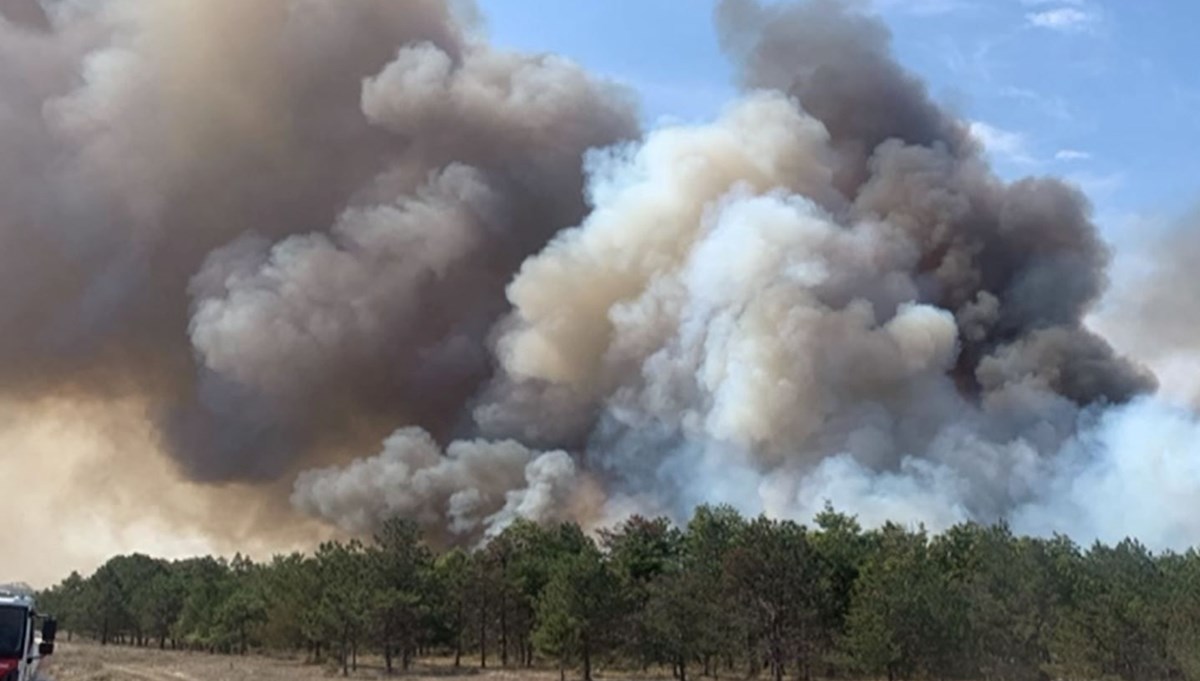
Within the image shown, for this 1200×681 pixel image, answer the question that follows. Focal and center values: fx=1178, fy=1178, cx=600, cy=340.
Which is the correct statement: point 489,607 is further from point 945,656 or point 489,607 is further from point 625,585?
point 945,656

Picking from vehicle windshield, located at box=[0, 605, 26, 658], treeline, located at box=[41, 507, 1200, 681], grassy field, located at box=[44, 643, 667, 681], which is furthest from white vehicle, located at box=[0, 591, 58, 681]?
treeline, located at box=[41, 507, 1200, 681]

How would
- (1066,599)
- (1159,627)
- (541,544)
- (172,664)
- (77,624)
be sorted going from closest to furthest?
(1159,627), (1066,599), (172,664), (541,544), (77,624)

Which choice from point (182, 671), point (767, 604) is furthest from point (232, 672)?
point (767, 604)

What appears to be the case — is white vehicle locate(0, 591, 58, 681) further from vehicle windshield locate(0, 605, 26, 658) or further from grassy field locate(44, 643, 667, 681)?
grassy field locate(44, 643, 667, 681)

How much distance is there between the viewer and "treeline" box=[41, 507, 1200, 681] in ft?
162

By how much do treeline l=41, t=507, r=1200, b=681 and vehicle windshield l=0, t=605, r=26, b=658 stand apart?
37.3 meters

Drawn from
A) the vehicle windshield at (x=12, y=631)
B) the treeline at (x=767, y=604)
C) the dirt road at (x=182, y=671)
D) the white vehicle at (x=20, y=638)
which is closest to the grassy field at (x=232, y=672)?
the dirt road at (x=182, y=671)

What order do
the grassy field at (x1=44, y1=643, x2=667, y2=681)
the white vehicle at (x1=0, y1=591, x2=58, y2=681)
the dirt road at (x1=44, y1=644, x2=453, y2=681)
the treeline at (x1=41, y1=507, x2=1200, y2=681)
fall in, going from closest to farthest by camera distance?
the white vehicle at (x1=0, y1=591, x2=58, y2=681) → the treeline at (x1=41, y1=507, x2=1200, y2=681) → the dirt road at (x1=44, y1=644, x2=453, y2=681) → the grassy field at (x1=44, y1=643, x2=667, y2=681)

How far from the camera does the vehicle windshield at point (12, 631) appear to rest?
76.9 feet

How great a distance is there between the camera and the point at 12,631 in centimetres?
2375

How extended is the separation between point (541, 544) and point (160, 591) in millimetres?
47560

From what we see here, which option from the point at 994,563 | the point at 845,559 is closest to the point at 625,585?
the point at 845,559

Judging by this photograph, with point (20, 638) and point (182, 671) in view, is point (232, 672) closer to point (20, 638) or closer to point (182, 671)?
point (182, 671)

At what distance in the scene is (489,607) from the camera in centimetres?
8112
